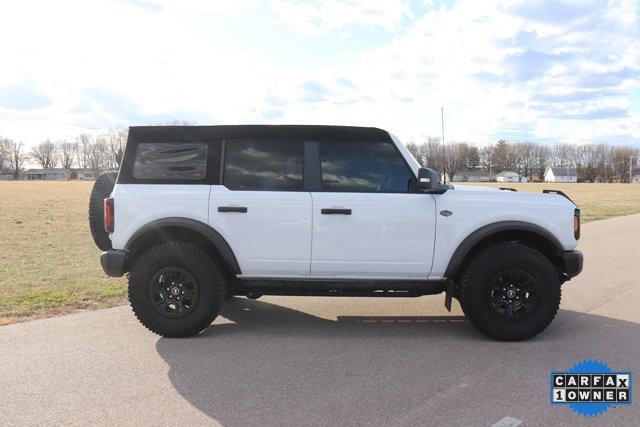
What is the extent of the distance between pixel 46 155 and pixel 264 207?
535 feet

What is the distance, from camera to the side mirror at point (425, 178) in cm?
489

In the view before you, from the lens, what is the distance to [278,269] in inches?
202

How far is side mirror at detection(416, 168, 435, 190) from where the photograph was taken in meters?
4.89

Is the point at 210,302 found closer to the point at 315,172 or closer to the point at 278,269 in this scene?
the point at 278,269

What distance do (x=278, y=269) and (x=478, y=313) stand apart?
191 centimetres

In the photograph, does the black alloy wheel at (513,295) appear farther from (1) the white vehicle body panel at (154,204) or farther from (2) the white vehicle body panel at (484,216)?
(1) the white vehicle body panel at (154,204)

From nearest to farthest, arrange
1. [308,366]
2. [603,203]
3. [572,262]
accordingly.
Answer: [308,366] < [572,262] < [603,203]

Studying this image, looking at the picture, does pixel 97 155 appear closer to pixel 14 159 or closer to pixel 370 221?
pixel 14 159

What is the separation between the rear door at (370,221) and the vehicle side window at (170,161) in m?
1.17

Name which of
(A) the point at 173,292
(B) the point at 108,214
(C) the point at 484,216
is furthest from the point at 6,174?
(C) the point at 484,216

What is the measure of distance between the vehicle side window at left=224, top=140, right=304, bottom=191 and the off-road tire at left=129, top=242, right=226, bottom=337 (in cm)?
77

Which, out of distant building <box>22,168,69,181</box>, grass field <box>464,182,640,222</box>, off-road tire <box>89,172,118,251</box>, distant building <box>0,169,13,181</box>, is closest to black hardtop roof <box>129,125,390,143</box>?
off-road tire <box>89,172,118,251</box>

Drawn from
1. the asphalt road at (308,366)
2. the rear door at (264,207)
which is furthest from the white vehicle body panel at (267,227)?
the asphalt road at (308,366)

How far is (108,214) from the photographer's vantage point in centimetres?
511
